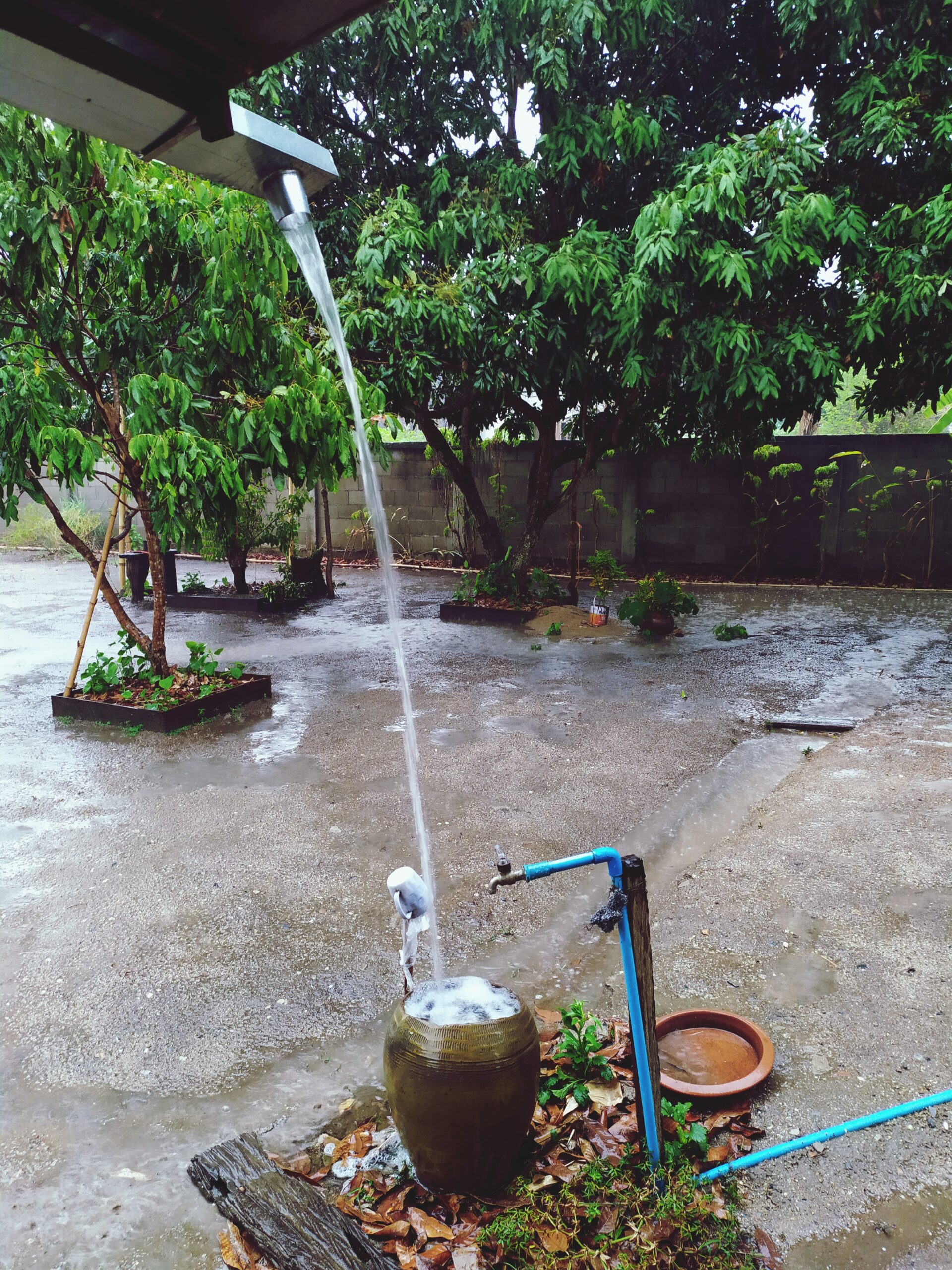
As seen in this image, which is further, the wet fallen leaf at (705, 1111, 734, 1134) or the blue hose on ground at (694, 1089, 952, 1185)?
the wet fallen leaf at (705, 1111, 734, 1134)

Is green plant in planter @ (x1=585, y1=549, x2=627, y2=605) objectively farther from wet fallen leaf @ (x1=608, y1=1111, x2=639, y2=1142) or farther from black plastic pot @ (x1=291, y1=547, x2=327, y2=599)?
wet fallen leaf @ (x1=608, y1=1111, x2=639, y2=1142)

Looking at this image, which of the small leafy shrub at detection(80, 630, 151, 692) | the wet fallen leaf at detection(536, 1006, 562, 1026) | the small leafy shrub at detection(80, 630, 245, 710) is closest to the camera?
the wet fallen leaf at detection(536, 1006, 562, 1026)

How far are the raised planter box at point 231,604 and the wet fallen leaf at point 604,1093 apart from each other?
8757 mm

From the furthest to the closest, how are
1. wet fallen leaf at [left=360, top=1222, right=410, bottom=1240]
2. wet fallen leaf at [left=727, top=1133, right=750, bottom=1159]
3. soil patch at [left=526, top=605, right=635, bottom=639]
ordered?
soil patch at [left=526, top=605, right=635, bottom=639], wet fallen leaf at [left=727, top=1133, right=750, bottom=1159], wet fallen leaf at [left=360, top=1222, right=410, bottom=1240]

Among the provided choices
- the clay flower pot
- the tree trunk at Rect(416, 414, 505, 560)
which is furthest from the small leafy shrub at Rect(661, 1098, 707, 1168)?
the tree trunk at Rect(416, 414, 505, 560)

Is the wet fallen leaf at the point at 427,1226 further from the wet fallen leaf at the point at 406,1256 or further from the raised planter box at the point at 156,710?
the raised planter box at the point at 156,710

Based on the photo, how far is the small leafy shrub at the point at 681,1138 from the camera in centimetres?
213

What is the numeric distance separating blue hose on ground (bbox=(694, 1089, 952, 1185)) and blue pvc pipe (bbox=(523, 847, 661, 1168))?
0.17 m

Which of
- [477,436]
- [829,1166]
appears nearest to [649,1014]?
[829,1166]

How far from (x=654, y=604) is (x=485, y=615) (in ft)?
6.80

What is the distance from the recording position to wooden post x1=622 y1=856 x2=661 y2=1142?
1966 millimetres

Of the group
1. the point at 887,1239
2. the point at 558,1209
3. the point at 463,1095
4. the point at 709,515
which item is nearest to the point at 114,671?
the point at 463,1095

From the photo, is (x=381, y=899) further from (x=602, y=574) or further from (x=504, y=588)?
(x=504, y=588)

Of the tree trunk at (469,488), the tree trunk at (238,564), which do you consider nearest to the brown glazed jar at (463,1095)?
the tree trunk at (469,488)
